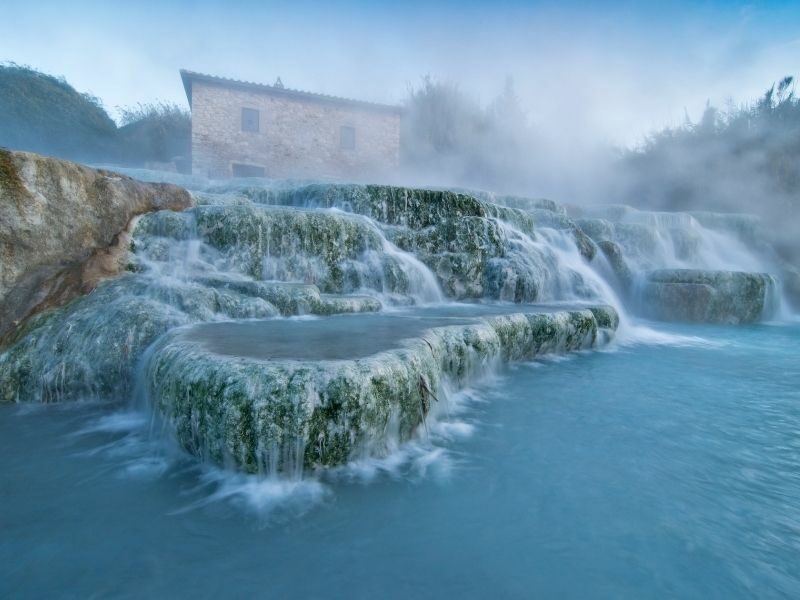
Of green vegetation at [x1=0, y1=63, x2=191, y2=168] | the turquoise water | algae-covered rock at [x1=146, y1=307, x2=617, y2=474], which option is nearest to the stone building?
green vegetation at [x1=0, y1=63, x2=191, y2=168]

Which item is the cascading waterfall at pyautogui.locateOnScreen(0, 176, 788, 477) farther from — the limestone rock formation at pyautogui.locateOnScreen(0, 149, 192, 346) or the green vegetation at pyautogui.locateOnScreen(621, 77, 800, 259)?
the green vegetation at pyautogui.locateOnScreen(621, 77, 800, 259)

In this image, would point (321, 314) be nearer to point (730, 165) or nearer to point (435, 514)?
point (435, 514)

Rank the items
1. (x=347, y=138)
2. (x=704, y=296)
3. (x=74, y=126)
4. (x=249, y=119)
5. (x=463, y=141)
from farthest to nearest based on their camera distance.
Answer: (x=463, y=141), (x=74, y=126), (x=347, y=138), (x=249, y=119), (x=704, y=296)

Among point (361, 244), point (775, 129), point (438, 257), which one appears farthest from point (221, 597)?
point (775, 129)

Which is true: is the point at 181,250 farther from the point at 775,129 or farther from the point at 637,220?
the point at 775,129

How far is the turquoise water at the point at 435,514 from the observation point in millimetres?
1560

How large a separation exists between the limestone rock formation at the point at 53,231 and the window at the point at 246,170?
1211 centimetres

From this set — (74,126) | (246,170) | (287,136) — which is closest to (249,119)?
(287,136)

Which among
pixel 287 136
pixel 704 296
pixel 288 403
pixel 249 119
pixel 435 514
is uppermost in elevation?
pixel 249 119

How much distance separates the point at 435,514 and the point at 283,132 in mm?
16710

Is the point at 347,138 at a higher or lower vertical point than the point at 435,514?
higher

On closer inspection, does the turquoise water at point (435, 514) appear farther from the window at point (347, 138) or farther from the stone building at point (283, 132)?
the window at point (347, 138)

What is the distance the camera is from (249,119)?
1583 cm

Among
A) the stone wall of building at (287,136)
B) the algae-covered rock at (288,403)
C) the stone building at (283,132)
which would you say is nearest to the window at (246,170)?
the stone building at (283,132)
